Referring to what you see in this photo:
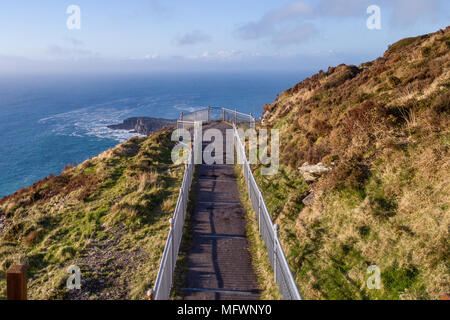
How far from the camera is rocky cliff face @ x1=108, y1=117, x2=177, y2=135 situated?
231 ft

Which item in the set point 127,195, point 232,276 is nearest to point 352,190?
point 232,276

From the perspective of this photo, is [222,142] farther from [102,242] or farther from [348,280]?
[348,280]

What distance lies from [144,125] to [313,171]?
66.1 m

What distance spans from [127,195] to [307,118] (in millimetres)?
9377

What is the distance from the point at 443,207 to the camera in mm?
6547

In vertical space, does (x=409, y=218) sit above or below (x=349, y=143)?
below

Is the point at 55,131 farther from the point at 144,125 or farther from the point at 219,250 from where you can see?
the point at 219,250

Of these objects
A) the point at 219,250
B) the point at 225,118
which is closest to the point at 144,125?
the point at 225,118

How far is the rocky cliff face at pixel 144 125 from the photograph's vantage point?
70438 millimetres

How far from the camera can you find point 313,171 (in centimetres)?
1045

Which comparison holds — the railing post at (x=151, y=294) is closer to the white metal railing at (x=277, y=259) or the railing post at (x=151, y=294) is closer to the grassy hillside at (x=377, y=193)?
the white metal railing at (x=277, y=259)

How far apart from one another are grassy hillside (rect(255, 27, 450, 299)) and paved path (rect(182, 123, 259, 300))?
116 cm

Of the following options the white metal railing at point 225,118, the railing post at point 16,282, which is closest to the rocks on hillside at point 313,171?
the railing post at point 16,282

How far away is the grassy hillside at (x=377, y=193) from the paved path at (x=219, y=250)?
3.80 feet
